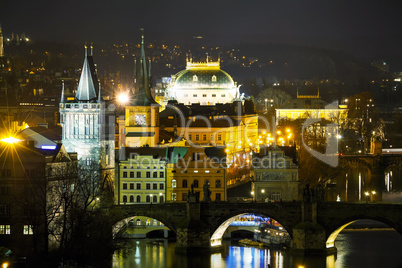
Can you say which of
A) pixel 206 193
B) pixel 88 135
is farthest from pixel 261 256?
pixel 88 135

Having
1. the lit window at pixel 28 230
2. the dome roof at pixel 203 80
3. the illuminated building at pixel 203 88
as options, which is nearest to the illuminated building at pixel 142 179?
the lit window at pixel 28 230

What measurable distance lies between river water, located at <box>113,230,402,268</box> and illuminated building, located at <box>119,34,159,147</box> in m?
23.6

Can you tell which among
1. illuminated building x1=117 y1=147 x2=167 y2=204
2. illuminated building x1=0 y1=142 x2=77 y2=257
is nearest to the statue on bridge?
illuminated building x1=117 y1=147 x2=167 y2=204

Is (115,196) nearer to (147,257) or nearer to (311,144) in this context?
(147,257)

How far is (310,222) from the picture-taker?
278ft

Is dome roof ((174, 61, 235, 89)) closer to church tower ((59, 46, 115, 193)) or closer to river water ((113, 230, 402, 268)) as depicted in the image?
church tower ((59, 46, 115, 193))

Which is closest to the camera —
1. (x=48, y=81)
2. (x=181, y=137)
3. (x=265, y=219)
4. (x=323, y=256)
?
(x=323, y=256)

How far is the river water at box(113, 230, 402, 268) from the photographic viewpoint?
81.6 m

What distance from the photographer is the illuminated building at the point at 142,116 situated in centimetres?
11281

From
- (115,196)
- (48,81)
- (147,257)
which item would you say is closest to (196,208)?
(147,257)

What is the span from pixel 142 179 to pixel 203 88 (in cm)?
5752

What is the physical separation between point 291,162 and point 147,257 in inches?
769

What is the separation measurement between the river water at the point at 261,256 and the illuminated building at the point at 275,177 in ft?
26.7

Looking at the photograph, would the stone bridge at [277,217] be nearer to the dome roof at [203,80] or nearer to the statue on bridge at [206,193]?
the statue on bridge at [206,193]
